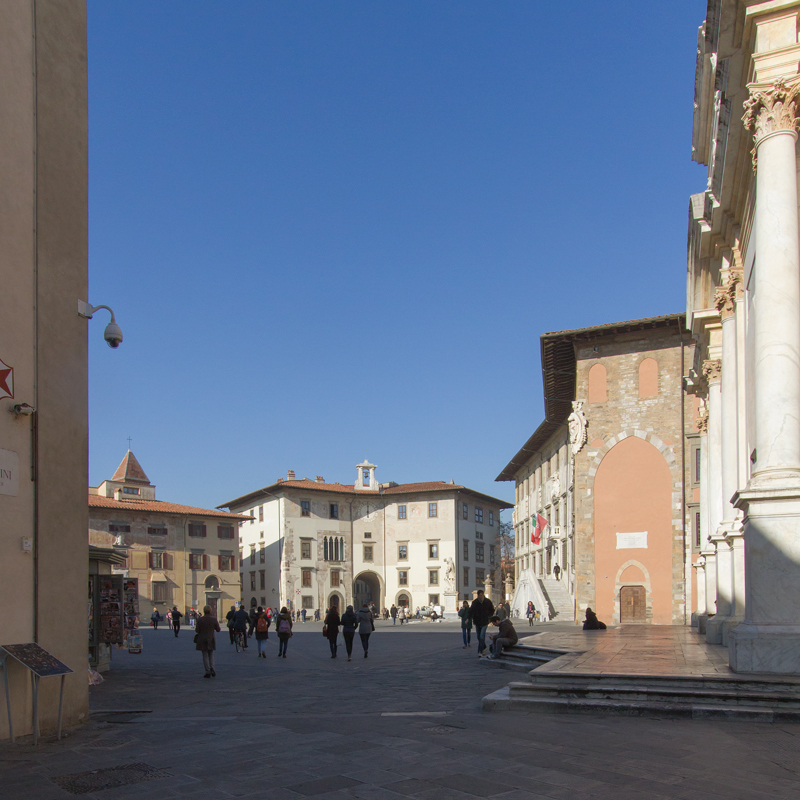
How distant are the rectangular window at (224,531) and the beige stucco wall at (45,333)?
2032 inches

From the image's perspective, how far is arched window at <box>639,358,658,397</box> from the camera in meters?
34.1

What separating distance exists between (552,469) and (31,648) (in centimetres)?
3899

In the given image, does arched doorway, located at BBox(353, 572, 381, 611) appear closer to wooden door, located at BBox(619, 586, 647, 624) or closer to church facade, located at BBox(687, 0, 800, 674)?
wooden door, located at BBox(619, 586, 647, 624)

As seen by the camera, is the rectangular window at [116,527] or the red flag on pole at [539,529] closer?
the red flag on pole at [539,529]

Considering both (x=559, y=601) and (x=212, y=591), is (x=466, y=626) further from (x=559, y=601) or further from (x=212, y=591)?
(x=212, y=591)

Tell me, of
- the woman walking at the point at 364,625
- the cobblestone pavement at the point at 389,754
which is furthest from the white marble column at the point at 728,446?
the woman walking at the point at 364,625

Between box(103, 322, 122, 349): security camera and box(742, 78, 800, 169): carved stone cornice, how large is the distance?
9.24m

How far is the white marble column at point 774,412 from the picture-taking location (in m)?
9.85

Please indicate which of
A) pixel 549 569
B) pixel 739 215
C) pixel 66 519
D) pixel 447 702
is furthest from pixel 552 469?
pixel 66 519

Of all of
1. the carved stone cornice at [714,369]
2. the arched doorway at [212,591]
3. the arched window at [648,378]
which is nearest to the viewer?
the carved stone cornice at [714,369]

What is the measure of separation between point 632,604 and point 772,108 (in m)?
25.6

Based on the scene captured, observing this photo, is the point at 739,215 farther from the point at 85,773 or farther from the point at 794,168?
the point at 85,773

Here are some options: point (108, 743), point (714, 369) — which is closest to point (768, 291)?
point (714, 369)

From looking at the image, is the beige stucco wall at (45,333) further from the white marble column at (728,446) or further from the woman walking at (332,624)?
the white marble column at (728,446)
